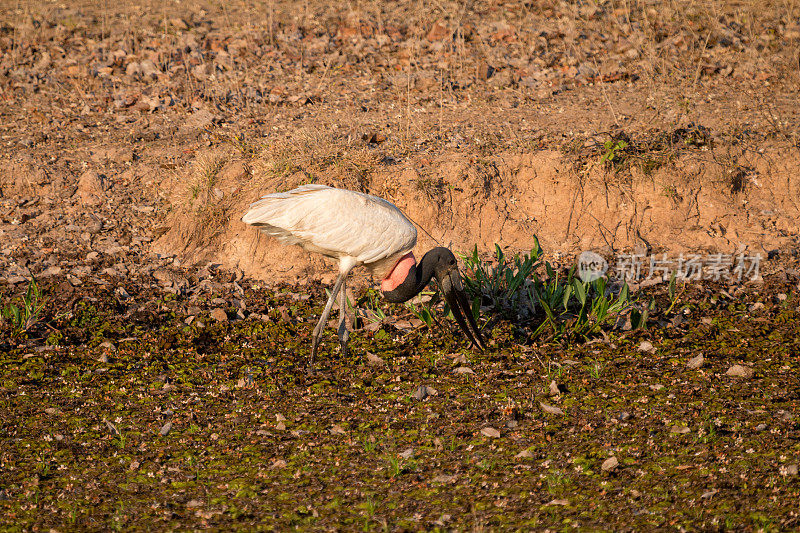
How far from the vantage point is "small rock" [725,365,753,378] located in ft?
16.1

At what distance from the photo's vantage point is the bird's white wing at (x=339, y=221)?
5.09 meters

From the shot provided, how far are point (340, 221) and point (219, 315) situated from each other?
1.44m

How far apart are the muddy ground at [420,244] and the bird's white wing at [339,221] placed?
2.65ft

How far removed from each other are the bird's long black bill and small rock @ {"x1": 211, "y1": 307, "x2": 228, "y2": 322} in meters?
1.73

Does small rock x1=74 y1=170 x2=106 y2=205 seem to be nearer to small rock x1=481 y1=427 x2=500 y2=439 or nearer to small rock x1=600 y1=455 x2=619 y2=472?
small rock x1=481 y1=427 x2=500 y2=439

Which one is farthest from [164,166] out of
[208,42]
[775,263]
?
[775,263]

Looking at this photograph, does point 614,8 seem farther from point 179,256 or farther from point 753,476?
point 753,476

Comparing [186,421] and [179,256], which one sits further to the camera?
[179,256]

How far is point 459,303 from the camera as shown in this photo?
17.9 feet

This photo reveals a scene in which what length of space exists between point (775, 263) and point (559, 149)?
2158 mm

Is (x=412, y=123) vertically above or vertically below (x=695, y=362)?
above

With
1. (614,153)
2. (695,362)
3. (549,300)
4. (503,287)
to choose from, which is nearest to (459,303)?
(549,300)

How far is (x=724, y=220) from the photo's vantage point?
705 centimetres

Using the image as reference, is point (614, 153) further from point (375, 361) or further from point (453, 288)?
point (375, 361)
